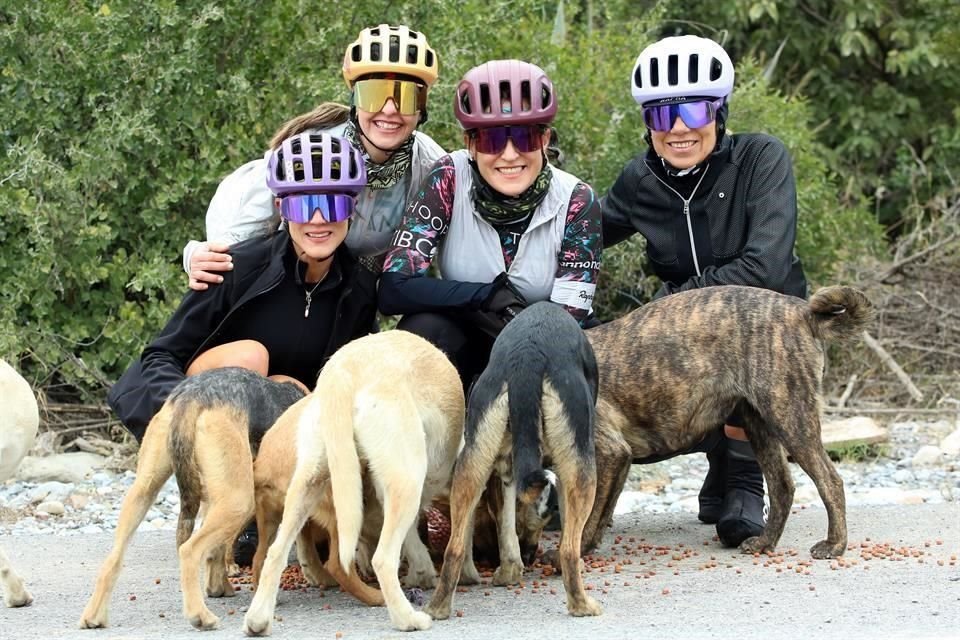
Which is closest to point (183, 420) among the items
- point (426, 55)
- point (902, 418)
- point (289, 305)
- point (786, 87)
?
point (289, 305)

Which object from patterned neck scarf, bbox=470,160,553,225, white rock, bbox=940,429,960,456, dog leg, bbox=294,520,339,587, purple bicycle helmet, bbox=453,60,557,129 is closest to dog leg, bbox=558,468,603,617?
dog leg, bbox=294,520,339,587

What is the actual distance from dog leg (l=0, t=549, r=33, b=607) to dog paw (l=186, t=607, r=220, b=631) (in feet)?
3.31

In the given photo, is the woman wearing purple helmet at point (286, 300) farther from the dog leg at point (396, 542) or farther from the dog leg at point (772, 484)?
the dog leg at point (772, 484)

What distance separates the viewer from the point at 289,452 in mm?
6074

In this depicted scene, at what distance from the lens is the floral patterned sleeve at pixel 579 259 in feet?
24.5

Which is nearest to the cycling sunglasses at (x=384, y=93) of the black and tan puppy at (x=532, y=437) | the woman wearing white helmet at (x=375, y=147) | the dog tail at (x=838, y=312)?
the woman wearing white helmet at (x=375, y=147)

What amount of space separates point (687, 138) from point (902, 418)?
16.4 ft

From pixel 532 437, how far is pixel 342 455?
2.65ft

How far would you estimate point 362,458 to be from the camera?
19.0ft

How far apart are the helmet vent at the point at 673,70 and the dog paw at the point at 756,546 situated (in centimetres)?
259

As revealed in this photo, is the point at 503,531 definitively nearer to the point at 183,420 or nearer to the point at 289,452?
the point at 289,452

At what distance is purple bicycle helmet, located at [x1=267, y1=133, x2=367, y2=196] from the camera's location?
713 centimetres

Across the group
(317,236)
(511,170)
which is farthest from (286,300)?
(511,170)

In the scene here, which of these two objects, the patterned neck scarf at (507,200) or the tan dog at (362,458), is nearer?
the tan dog at (362,458)
